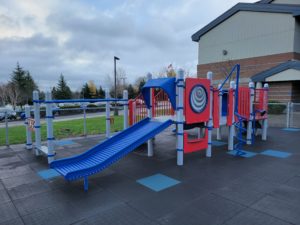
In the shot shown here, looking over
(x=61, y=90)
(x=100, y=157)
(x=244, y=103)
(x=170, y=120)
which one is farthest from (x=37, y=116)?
(x=61, y=90)

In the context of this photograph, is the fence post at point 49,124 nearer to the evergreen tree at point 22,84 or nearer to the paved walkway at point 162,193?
the paved walkway at point 162,193

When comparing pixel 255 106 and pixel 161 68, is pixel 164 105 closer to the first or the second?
pixel 255 106

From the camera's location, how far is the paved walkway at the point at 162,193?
2.88 meters

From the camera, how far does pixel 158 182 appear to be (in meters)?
4.16

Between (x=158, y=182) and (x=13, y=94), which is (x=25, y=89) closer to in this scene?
(x=13, y=94)

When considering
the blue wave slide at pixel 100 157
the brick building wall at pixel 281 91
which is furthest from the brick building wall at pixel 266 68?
the blue wave slide at pixel 100 157

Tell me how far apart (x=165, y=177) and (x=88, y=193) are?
1620mm

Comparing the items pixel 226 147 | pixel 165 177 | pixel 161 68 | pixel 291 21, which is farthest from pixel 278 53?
pixel 161 68

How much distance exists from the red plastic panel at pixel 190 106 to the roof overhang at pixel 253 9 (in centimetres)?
1856

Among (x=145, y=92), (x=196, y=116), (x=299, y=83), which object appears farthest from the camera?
(x=299, y=83)

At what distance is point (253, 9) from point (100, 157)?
23279 millimetres

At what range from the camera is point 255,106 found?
8.34 m

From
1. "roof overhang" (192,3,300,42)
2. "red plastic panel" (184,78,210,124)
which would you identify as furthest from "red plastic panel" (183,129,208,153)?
"roof overhang" (192,3,300,42)

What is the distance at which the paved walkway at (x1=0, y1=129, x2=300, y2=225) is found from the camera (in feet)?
9.46
